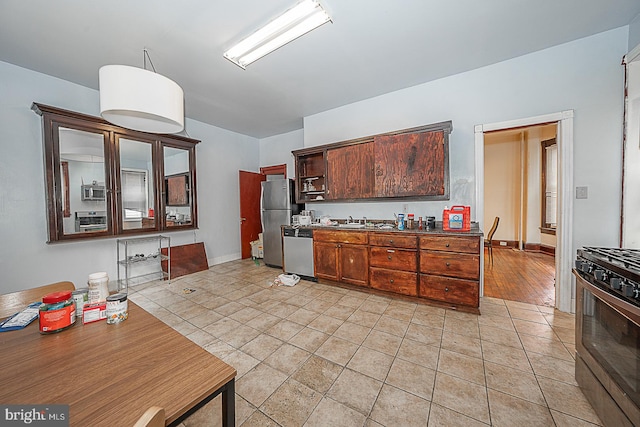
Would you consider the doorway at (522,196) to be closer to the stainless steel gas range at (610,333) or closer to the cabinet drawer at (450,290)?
the cabinet drawer at (450,290)

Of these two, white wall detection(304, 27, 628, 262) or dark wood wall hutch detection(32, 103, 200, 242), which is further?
dark wood wall hutch detection(32, 103, 200, 242)

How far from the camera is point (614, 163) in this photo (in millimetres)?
2410

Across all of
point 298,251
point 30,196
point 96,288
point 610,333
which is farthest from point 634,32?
point 30,196

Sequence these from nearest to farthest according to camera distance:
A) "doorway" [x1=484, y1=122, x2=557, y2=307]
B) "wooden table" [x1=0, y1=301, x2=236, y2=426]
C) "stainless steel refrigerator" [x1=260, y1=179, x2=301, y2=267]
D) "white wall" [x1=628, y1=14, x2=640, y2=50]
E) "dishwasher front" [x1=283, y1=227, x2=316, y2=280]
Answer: "wooden table" [x1=0, y1=301, x2=236, y2=426] < "white wall" [x1=628, y1=14, x2=640, y2=50] < "dishwasher front" [x1=283, y1=227, x2=316, y2=280] < "stainless steel refrigerator" [x1=260, y1=179, x2=301, y2=267] < "doorway" [x1=484, y1=122, x2=557, y2=307]

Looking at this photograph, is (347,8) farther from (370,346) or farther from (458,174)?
(370,346)

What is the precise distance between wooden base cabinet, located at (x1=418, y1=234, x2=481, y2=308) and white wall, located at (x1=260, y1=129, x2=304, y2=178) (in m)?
3.57

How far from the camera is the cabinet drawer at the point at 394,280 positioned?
2.88 metres

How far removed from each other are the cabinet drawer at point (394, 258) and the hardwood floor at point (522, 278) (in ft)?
4.11

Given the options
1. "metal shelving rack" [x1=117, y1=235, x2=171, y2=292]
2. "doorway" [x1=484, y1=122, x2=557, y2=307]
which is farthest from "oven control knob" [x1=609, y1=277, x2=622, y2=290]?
"metal shelving rack" [x1=117, y1=235, x2=171, y2=292]

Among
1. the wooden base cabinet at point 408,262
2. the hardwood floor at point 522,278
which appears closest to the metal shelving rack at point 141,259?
the wooden base cabinet at point 408,262

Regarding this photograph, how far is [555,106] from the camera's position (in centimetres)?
264

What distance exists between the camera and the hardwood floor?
3.02m

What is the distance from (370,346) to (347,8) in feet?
10.0

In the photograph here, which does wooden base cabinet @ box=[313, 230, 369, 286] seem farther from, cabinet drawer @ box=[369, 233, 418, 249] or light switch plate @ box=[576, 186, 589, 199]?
light switch plate @ box=[576, 186, 589, 199]
